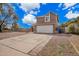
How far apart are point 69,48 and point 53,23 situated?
0.40 meters

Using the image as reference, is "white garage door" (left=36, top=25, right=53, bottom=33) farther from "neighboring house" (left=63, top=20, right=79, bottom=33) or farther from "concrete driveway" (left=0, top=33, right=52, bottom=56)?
"neighboring house" (left=63, top=20, right=79, bottom=33)

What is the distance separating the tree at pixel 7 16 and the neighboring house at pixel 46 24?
1.01ft

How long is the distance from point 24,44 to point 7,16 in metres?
0.44

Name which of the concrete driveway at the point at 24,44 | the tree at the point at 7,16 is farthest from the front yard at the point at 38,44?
the tree at the point at 7,16

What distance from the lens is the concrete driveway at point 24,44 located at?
2.34 meters

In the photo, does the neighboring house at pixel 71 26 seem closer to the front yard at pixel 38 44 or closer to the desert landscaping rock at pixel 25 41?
the front yard at pixel 38 44

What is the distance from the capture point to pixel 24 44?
241 centimetres

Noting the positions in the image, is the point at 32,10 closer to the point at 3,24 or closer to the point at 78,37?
the point at 3,24

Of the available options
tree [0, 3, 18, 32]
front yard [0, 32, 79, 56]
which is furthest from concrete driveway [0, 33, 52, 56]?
tree [0, 3, 18, 32]

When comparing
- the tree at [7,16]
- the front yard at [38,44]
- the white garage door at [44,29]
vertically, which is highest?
the tree at [7,16]

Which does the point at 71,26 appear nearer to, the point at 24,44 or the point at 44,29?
the point at 44,29

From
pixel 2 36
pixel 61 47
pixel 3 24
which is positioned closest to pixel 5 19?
pixel 3 24

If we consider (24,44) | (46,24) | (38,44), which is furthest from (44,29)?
(24,44)

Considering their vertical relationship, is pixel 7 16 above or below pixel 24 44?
above
